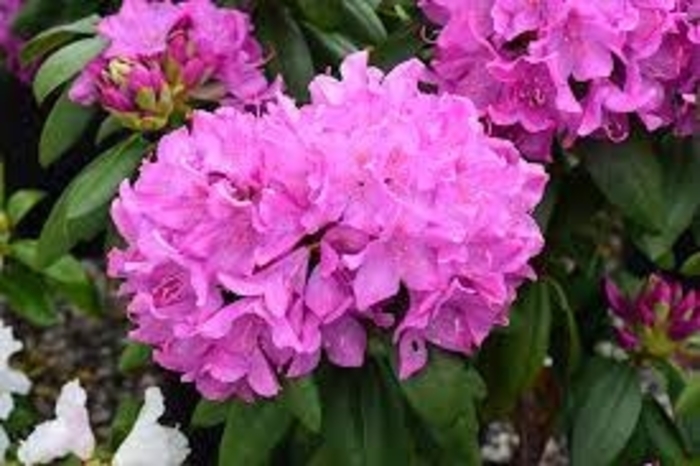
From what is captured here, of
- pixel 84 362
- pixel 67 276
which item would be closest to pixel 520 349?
pixel 67 276

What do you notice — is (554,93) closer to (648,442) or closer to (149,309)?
(149,309)

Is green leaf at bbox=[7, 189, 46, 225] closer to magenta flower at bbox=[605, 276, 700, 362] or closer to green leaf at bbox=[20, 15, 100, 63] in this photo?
green leaf at bbox=[20, 15, 100, 63]

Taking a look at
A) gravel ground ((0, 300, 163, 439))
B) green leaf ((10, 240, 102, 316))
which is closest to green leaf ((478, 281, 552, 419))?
green leaf ((10, 240, 102, 316))

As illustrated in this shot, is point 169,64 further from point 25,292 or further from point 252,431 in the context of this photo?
point 25,292

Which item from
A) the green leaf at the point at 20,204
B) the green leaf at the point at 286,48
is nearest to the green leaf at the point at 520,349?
the green leaf at the point at 286,48

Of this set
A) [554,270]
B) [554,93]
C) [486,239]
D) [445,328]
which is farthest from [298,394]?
[554,270]
